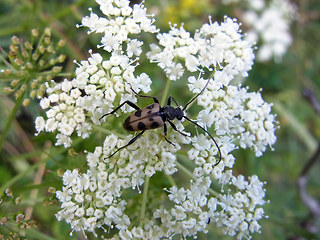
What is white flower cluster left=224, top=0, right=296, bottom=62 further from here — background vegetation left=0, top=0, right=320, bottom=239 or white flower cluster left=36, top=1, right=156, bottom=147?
white flower cluster left=36, top=1, right=156, bottom=147

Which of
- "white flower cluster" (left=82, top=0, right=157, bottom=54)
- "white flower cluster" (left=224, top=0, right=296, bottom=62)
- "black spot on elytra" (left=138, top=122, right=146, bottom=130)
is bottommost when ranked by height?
"black spot on elytra" (left=138, top=122, right=146, bottom=130)

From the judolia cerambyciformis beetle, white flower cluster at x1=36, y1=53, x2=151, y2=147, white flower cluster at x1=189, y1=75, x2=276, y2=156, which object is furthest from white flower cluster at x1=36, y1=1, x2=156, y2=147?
white flower cluster at x1=189, y1=75, x2=276, y2=156

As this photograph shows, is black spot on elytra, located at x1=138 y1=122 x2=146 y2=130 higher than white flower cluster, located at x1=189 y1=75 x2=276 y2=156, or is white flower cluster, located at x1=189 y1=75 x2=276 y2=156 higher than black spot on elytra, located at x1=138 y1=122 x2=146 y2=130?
white flower cluster, located at x1=189 y1=75 x2=276 y2=156

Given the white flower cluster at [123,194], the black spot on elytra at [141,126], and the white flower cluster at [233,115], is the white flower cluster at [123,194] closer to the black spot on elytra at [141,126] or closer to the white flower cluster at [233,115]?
the black spot on elytra at [141,126]

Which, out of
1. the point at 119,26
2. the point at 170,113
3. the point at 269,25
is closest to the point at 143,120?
the point at 170,113

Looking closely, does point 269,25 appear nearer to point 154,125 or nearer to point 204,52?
point 204,52

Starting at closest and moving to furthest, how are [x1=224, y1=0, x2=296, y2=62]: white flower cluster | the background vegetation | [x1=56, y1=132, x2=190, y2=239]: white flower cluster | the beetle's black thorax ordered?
1. [x1=56, y1=132, x2=190, y2=239]: white flower cluster
2. the beetle's black thorax
3. the background vegetation
4. [x1=224, y1=0, x2=296, y2=62]: white flower cluster

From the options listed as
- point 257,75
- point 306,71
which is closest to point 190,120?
point 257,75

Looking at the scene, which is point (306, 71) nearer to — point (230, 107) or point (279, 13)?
point (279, 13)
